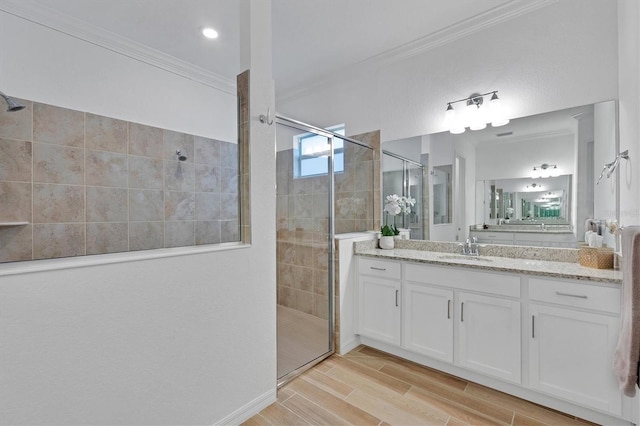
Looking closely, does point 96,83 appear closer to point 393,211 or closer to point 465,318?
point 393,211

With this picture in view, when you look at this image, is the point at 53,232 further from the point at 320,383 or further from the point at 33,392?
the point at 320,383

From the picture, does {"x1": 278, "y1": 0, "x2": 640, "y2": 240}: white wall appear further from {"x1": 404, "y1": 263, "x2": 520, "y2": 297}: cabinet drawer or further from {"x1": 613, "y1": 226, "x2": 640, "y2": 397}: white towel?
{"x1": 404, "y1": 263, "x2": 520, "y2": 297}: cabinet drawer

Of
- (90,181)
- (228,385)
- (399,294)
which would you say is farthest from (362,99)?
(228,385)

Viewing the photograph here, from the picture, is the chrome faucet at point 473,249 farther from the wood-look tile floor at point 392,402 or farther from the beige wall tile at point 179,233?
the beige wall tile at point 179,233

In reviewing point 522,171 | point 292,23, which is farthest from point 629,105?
point 292,23

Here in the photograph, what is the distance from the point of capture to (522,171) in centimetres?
237

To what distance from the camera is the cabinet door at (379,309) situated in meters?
2.34

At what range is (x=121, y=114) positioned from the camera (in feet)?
8.23

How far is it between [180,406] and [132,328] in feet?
1.58

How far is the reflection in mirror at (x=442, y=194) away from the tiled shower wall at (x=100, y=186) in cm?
183

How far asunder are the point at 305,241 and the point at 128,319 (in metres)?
1.41

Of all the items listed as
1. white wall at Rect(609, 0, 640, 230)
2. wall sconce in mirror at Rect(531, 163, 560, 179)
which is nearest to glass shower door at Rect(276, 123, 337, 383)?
wall sconce in mirror at Rect(531, 163, 560, 179)

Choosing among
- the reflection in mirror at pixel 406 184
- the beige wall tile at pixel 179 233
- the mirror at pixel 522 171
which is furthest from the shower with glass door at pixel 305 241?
the beige wall tile at pixel 179 233

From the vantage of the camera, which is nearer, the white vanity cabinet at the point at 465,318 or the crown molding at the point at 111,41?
the white vanity cabinet at the point at 465,318
